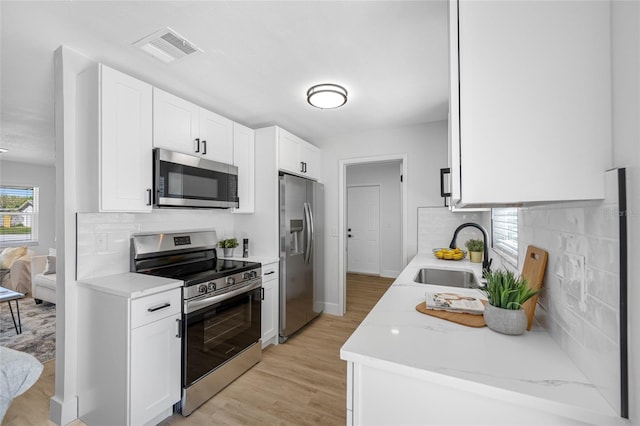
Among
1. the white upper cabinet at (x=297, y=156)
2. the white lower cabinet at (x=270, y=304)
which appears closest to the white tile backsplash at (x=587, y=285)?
the white lower cabinet at (x=270, y=304)

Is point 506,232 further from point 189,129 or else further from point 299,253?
point 189,129

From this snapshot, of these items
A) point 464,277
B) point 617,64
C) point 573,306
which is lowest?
point 464,277

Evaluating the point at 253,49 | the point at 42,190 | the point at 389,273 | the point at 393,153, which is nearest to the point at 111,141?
the point at 253,49

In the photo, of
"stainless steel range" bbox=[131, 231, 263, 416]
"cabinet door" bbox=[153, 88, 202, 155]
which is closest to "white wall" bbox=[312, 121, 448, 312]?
"stainless steel range" bbox=[131, 231, 263, 416]

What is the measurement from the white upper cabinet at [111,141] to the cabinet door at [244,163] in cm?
95

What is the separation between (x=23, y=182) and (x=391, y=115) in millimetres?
7035

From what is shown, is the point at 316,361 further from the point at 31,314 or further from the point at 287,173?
the point at 31,314

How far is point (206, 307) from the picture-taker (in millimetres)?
2027

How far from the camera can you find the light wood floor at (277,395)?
185 centimetres

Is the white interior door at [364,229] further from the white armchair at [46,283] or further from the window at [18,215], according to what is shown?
the window at [18,215]

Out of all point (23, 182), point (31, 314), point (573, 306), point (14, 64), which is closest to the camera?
point (573, 306)

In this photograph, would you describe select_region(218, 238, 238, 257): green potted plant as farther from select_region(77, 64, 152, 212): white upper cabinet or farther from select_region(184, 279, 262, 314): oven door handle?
select_region(77, 64, 152, 212): white upper cabinet

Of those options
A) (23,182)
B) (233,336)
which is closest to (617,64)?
(233,336)

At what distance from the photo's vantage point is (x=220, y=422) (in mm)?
1819
